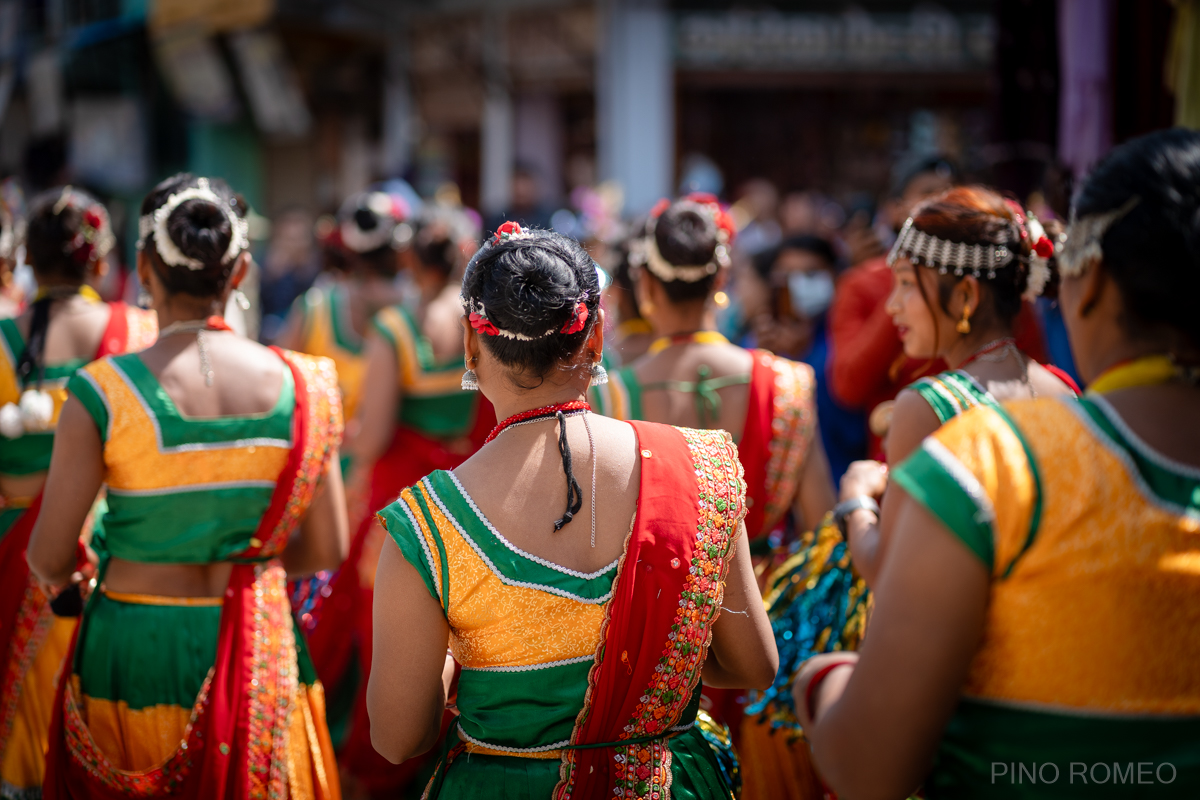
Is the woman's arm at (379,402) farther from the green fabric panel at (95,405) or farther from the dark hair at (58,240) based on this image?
the green fabric panel at (95,405)

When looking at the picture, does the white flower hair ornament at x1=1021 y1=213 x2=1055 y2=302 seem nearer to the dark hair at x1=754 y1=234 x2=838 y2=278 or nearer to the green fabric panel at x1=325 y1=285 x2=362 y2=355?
the dark hair at x1=754 y1=234 x2=838 y2=278

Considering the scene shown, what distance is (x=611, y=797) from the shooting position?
5.79 ft

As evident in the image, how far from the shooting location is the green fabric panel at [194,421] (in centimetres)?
239

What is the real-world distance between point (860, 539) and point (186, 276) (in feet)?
5.62

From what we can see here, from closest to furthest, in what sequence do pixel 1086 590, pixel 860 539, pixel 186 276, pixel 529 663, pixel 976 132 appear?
pixel 1086 590 < pixel 529 663 < pixel 860 539 < pixel 186 276 < pixel 976 132

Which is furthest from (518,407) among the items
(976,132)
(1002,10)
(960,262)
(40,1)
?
(40,1)

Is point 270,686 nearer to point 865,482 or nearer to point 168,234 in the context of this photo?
point 168,234

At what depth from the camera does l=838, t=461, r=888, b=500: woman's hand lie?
7.16 ft

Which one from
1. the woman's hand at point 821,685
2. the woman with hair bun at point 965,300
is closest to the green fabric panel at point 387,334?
the woman with hair bun at point 965,300

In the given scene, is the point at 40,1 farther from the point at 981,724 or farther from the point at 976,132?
the point at 981,724

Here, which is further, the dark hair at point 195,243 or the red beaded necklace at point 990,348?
the dark hair at point 195,243

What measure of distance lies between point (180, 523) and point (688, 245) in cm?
159

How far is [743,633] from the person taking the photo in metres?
1.85

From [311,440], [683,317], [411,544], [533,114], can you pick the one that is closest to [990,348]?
[683,317]
